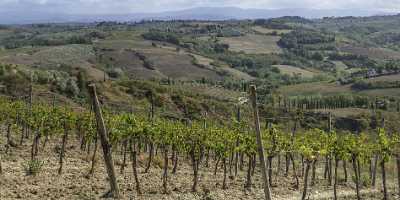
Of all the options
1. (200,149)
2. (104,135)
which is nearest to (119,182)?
(200,149)

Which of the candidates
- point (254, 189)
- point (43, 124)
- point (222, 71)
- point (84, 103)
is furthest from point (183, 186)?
point (222, 71)

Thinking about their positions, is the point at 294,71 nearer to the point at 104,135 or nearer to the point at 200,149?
the point at 200,149

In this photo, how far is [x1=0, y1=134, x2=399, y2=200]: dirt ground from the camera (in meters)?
22.4

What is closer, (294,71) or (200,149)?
(200,149)

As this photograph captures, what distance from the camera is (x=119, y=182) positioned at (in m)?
26.0

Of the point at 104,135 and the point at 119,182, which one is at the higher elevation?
the point at 104,135

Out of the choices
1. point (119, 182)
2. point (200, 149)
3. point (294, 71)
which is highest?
point (200, 149)

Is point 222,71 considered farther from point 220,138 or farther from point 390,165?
point 220,138

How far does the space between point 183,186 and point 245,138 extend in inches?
175

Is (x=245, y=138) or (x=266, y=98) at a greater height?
(x=245, y=138)

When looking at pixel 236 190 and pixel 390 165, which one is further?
pixel 390 165

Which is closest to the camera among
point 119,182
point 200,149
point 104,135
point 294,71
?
point 104,135

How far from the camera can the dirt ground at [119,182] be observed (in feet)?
73.4

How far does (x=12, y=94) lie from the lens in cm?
5522
